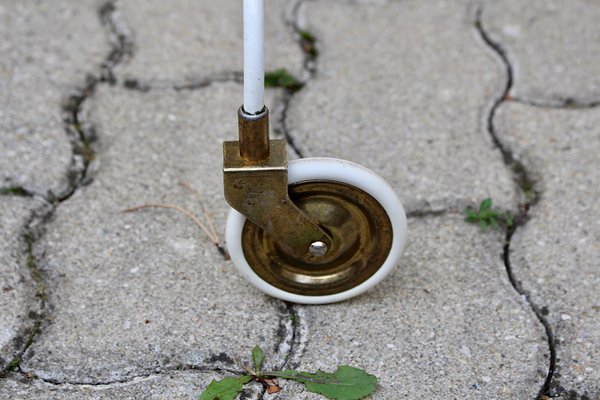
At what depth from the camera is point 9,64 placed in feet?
6.08

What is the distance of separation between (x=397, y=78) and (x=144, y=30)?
593 millimetres

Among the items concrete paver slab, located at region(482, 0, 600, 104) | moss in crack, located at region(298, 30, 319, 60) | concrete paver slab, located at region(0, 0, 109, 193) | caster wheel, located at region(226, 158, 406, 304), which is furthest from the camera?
moss in crack, located at region(298, 30, 319, 60)

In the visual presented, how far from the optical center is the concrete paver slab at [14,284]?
1282 mm

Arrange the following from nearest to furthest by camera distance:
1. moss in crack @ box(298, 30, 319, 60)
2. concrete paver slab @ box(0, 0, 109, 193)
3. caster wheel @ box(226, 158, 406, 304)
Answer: caster wheel @ box(226, 158, 406, 304)
concrete paver slab @ box(0, 0, 109, 193)
moss in crack @ box(298, 30, 319, 60)

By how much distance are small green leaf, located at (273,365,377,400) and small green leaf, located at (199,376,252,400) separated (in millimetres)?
55

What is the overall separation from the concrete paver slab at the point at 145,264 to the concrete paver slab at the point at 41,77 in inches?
2.9

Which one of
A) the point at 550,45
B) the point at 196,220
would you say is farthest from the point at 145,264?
the point at 550,45

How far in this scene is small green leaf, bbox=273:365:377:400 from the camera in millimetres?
1207

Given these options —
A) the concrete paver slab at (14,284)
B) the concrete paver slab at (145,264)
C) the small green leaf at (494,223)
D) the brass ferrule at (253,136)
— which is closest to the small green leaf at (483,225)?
the small green leaf at (494,223)

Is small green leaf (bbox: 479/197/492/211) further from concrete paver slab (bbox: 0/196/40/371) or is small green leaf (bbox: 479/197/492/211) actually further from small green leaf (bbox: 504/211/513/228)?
concrete paver slab (bbox: 0/196/40/371)

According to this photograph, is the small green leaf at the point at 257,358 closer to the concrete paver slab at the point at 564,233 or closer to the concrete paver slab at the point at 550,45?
the concrete paver slab at the point at 564,233

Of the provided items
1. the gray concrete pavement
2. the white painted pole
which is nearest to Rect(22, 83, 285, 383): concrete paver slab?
the gray concrete pavement

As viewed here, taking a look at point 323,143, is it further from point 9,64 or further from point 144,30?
point 9,64

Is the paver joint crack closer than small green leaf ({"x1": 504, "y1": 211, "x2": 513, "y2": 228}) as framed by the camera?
Yes
